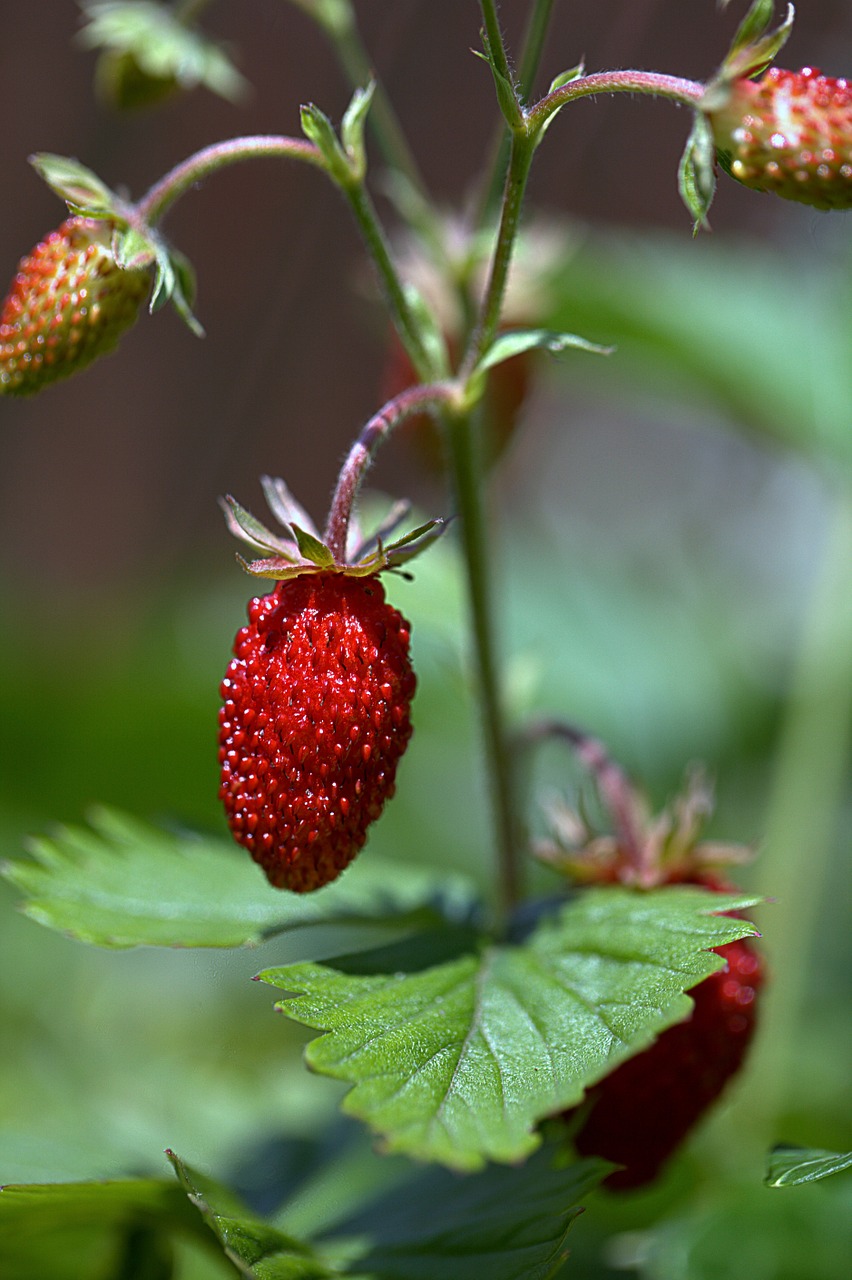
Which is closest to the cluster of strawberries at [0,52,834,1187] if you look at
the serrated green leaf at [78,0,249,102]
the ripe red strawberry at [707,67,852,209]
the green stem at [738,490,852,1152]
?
the ripe red strawberry at [707,67,852,209]

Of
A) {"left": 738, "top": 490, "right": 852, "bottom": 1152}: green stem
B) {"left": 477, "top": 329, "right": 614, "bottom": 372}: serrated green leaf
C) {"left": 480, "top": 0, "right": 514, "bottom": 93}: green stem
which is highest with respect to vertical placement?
{"left": 480, "top": 0, "right": 514, "bottom": 93}: green stem

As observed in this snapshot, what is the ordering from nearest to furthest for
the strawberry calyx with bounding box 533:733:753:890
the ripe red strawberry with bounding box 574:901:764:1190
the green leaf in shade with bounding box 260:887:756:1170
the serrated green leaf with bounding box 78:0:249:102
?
the green leaf in shade with bounding box 260:887:756:1170, the ripe red strawberry with bounding box 574:901:764:1190, the strawberry calyx with bounding box 533:733:753:890, the serrated green leaf with bounding box 78:0:249:102

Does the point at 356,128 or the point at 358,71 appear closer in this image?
the point at 356,128

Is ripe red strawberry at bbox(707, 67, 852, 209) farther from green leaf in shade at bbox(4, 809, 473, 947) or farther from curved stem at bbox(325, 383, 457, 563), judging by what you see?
green leaf in shade at bbox(4, 809, 473, 947)

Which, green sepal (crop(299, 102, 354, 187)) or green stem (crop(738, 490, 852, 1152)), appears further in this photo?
green stem (crop(738, 490, 852, 1152))

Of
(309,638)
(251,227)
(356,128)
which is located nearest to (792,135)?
(356,128)

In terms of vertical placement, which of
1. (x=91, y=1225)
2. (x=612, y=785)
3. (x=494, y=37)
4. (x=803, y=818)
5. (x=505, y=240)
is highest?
(x=494, y=37)

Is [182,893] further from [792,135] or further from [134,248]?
[792,135]

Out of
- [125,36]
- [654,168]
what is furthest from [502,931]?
[654,168]
